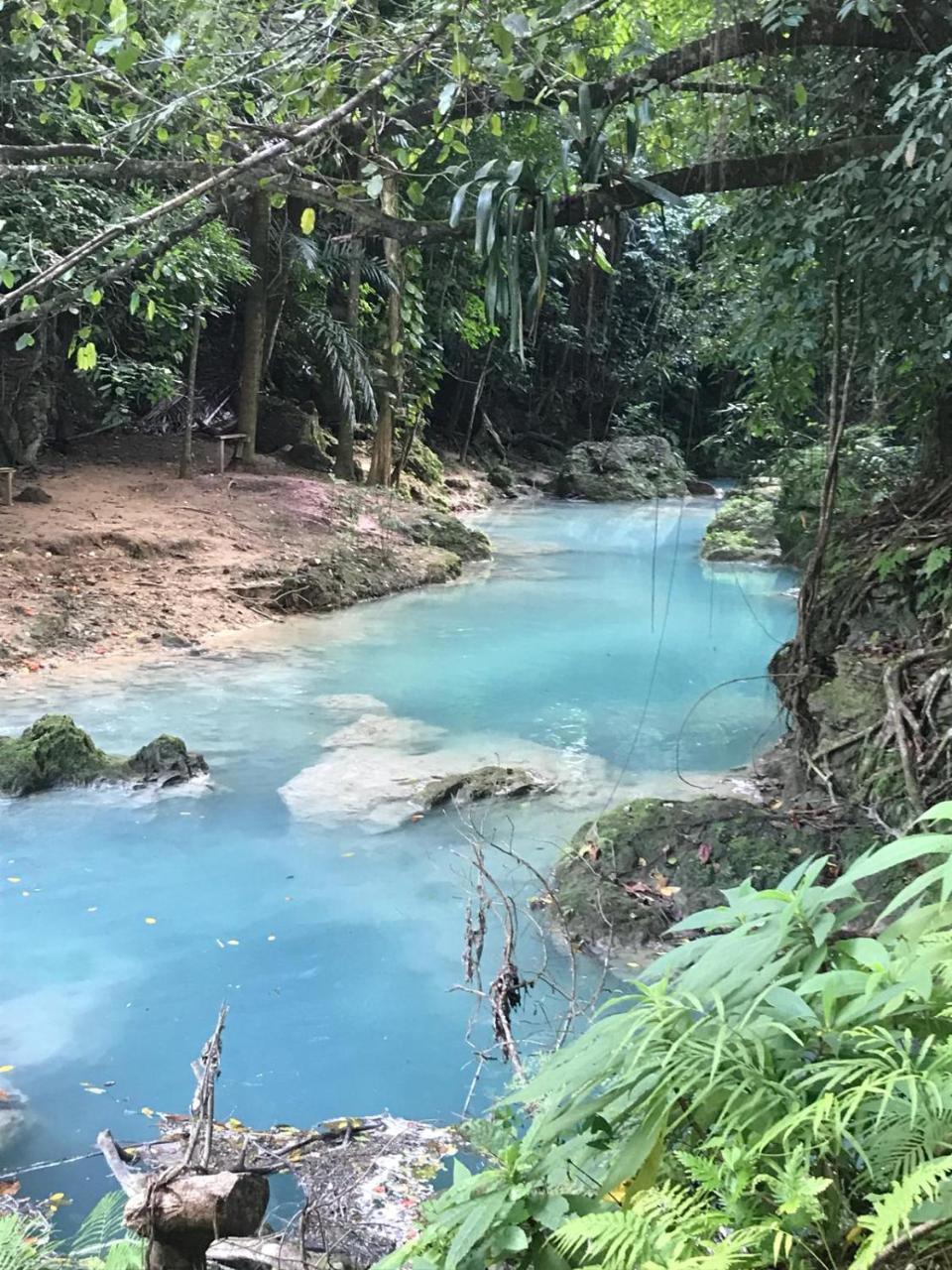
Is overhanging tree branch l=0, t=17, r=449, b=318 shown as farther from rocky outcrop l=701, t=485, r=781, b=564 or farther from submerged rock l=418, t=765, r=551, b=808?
rocky outcrop l=701, t=485, r=781, b=564

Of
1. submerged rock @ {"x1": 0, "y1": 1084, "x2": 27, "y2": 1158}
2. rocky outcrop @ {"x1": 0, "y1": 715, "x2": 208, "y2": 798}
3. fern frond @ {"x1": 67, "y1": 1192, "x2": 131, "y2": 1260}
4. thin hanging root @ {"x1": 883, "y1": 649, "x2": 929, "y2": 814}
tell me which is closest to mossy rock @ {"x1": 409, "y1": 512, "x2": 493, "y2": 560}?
rocky outcrop @ {"x1": 0, "y1": 715, "x2": 208, "y2": 798}

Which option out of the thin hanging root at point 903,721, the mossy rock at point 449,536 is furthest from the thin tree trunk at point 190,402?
the thin hanging root at point 903,721

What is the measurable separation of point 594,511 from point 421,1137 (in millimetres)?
17005

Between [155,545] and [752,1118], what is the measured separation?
9.43m

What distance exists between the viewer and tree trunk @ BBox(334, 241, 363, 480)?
1360cm

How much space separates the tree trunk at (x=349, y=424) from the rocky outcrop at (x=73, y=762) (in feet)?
28.4

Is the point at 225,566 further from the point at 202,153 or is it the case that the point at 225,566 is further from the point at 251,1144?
the point at 251,1144

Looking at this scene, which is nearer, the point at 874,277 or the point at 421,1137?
the point at 421,1137

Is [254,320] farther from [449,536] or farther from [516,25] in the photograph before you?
[516,25]

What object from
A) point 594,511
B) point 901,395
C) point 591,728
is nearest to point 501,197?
point 901,395

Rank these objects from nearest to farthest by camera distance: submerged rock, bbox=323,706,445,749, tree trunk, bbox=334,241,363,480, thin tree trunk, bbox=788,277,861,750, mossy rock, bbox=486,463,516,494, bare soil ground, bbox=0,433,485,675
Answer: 1. thin tree trunk, bbox=788,277,861,750
2. submerged rock, bbox=323,706,445,749
3. bare soil ground, bbox=0,433,485,675
4. tree trunk, bbox=334,241,363,480
5. mossy rock, bbox=486,463,516,494

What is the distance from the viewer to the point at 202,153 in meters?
4.04

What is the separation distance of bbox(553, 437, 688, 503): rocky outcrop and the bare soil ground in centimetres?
834

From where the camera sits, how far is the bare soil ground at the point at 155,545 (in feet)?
27.5
